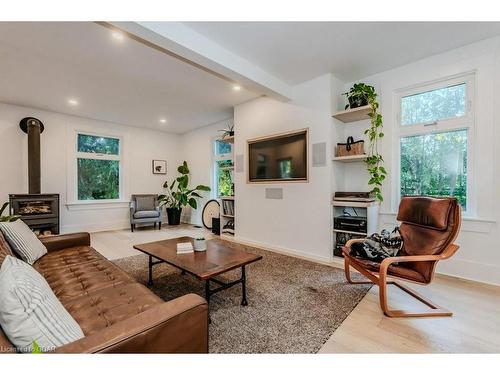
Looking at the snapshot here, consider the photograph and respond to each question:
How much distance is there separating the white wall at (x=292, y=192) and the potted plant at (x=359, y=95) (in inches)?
11.8

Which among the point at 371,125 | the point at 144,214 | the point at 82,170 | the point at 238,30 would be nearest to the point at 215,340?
the point at 238,30

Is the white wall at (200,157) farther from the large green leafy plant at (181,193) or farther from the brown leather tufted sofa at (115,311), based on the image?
the brown leather tufted sofa at (115,311)

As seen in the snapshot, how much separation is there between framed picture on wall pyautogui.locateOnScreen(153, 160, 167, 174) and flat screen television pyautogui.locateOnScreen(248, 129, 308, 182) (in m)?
3.30

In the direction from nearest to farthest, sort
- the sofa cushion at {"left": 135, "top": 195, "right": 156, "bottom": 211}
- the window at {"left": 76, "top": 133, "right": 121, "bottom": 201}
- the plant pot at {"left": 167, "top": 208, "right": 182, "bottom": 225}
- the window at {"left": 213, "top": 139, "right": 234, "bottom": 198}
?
the window at {"left": 76, "top": 133, "right": 121, "bottom": 201}, the window at {"left": 213, "top": 139, "right": 234, "bottom": 198}, the sofa cushion at {"left": 135, "top": 195, "right": 156, "bottom": 211}, the plant pot at {"left": 167, "top": 208, "right": 182, "bottom": 225}

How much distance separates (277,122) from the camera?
377 cm

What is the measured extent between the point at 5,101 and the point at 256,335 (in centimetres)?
569

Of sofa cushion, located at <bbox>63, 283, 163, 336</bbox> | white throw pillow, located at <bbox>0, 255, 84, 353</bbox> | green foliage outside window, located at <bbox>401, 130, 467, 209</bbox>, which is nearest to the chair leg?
green foliage outside window, located at <bbox>401, 130, 467, 209</bbox>

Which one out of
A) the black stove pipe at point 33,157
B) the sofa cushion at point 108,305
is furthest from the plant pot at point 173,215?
the sofa cushion at point 108,305

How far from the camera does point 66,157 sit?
4.91 metres

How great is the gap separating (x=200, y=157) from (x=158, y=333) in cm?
549

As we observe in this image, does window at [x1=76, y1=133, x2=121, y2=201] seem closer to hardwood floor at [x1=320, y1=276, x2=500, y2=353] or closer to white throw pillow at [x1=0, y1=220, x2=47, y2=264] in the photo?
white throw pillow at [x1=0, y1=220, x2=47, y2=264]

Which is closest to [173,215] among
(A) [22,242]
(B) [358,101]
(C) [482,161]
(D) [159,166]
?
(D) [159,166]

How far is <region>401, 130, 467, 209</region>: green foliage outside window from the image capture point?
8.71ft
